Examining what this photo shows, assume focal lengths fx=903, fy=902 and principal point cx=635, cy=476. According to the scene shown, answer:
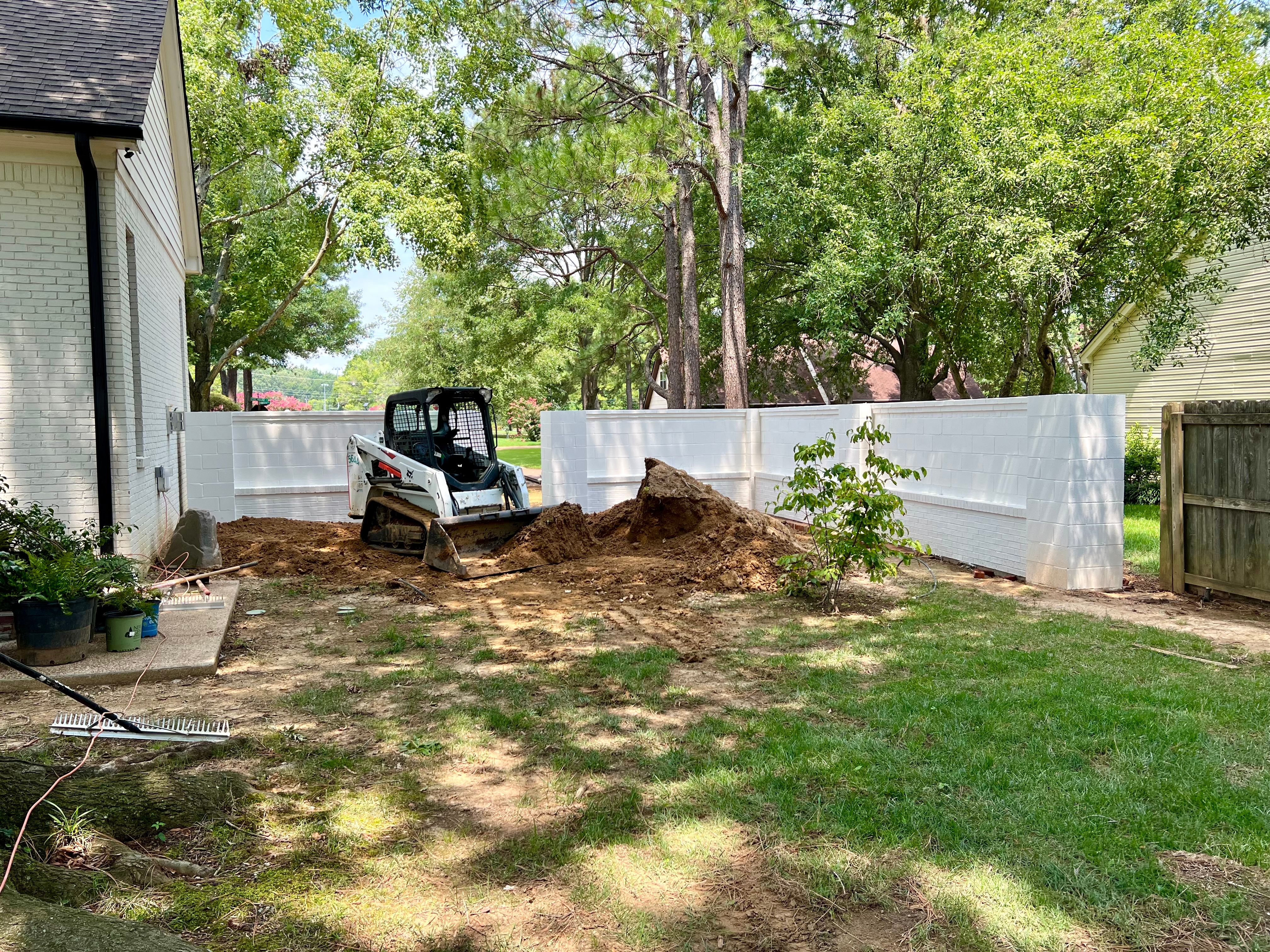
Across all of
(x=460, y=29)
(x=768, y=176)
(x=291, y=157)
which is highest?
(x=460, y=29)

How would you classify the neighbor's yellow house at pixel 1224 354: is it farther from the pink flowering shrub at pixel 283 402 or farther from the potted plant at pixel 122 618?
the pink flowering shrub at pixel 283 402

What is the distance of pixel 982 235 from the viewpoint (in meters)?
15.5

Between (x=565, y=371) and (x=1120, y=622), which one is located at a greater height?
(x=565, y=371)

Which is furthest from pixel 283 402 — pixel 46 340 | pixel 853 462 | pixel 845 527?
pixel 845 527

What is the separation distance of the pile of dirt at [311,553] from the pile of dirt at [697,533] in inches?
103

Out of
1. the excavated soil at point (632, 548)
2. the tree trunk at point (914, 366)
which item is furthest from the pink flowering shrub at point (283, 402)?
the excavated soil at point (632, 548)

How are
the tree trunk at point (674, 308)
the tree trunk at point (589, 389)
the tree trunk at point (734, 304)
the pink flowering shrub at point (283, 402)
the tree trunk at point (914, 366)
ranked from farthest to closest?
the pink flowering shrub at point (283, 402), the tree trunk at point (589, 389), the tree trunk at point (674, 308), the tree trunk at point (914, 366), the tree trunk at point (734, 304)

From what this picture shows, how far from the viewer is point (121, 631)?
21.3 feet

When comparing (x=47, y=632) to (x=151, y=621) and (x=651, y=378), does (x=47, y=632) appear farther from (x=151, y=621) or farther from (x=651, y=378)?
(x=651, y=378)

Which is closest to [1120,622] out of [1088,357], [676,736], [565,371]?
[676,736]

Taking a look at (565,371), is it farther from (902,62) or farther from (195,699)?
(195,699)

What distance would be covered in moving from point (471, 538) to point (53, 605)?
496 centimetres

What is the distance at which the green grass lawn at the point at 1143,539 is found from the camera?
983 centimetres

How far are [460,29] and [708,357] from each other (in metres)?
11.0
